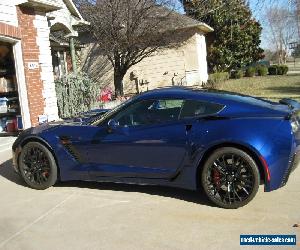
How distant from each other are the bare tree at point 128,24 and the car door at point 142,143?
45.4 feet

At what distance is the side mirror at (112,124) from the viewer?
5398mm

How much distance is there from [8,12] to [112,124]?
6.05m

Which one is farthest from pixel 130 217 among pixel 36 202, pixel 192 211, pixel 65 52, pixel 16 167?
pixel 65 52

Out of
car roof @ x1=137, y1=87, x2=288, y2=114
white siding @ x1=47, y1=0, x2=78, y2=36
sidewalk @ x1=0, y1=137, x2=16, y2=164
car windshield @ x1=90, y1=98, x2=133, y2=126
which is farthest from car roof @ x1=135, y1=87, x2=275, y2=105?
white siding @ x1=47, y1=0, x2=78, y2=36

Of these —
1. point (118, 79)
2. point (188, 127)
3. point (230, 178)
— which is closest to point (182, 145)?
point (188, 127)

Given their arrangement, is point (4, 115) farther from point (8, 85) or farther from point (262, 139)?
point (262, 139)

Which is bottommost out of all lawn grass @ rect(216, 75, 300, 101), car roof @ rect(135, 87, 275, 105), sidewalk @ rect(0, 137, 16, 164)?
sidewalk @ rect(0, 137, 16, 164)

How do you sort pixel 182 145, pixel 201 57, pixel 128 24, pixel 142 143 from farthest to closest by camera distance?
pixel 201 57 < pixel 128 24 < pixel 142 143 < pixel 182 145

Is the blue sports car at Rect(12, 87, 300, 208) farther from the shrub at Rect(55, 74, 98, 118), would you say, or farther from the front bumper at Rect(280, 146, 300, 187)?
the shrub at Rect(55, 74, 98, 118)

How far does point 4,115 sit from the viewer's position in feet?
35.8

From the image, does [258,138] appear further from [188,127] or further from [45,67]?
[45,67]

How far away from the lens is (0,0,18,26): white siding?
9.84 meters

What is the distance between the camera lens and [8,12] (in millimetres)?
10055

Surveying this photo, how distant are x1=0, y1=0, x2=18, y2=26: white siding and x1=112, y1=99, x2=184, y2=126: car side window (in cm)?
577
